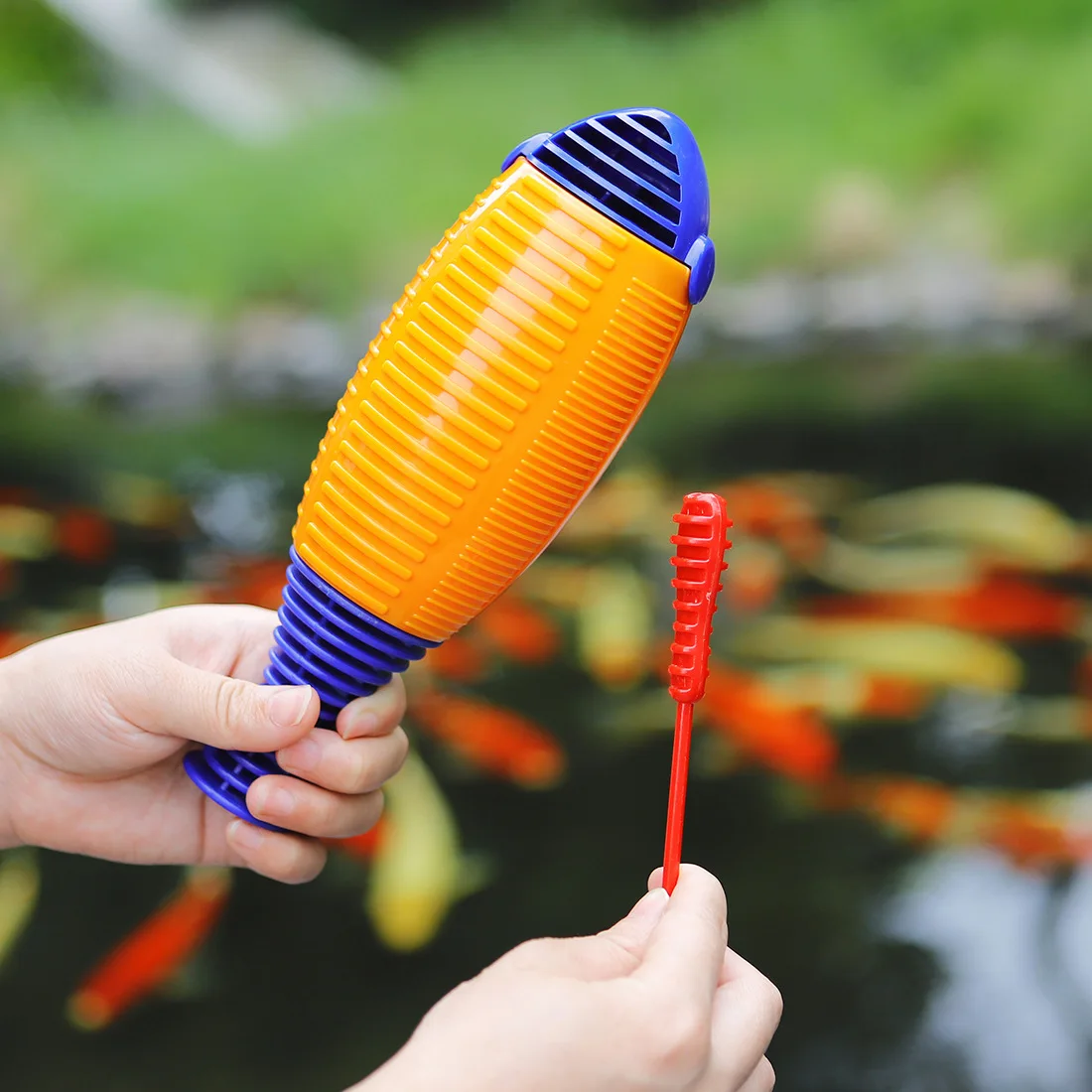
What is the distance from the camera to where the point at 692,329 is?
38.8 inches

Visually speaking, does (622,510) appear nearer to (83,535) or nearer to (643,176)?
(83,535)

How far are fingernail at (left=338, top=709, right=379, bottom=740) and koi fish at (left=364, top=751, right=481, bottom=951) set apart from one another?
0.62 feet

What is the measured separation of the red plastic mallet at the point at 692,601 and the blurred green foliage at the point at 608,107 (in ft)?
2.38

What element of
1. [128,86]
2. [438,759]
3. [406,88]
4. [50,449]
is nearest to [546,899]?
[438,759]

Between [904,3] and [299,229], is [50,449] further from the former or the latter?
[904,3]

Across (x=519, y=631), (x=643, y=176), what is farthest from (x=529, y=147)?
(x=519, y=631)

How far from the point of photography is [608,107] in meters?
0.99

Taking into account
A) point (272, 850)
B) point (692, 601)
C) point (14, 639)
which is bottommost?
point (14, 639)

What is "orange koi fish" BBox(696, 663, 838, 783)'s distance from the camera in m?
0.57

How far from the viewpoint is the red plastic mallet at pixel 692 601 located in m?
0.27

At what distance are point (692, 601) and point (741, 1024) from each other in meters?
0.10

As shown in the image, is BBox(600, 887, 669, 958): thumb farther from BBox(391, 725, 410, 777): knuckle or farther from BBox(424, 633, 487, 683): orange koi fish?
BBox(424, 633, 487, 683): orange koi fish

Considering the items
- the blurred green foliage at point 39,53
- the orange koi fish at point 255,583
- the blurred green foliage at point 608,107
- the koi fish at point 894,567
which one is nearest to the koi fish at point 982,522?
the koi fish at point 894,567

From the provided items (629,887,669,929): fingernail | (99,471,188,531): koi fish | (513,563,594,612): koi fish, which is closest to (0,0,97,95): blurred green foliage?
(99,471,188,531): koi fish
